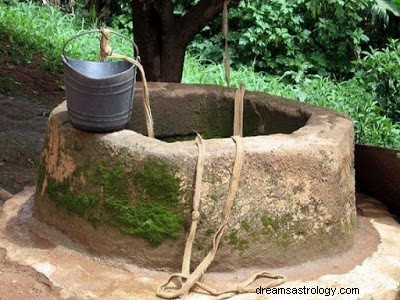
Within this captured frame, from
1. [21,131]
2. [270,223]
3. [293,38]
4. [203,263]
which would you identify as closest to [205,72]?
[293,38]

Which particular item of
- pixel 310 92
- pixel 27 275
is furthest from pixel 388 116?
pixel 27 275

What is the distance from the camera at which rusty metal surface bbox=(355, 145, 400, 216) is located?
15.1 feet

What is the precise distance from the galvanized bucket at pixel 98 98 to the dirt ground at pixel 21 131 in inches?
30.9

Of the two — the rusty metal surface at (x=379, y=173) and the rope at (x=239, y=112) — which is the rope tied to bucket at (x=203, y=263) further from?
the rusty metal surface at (x=379, y=173)

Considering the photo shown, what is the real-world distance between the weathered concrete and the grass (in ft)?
12.7

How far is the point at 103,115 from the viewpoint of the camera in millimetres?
3549

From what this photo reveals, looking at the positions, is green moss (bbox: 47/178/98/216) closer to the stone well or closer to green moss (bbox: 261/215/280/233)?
the stone well

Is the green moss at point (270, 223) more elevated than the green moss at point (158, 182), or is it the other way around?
the green moss at point (158, 182)

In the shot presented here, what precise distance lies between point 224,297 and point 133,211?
611mm

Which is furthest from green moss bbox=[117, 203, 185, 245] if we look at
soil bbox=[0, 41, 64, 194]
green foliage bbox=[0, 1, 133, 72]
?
green foliage bbox=[0, 1, 133, 72]

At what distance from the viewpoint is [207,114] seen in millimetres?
4719

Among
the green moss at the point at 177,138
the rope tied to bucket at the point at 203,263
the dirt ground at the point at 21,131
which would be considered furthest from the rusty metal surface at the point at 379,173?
the dirt ground at the point at 21,131

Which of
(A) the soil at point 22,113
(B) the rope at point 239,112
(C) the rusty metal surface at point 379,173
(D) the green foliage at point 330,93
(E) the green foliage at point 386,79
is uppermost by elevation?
(B) the rope at point 239,112

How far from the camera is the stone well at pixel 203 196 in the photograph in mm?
3412
